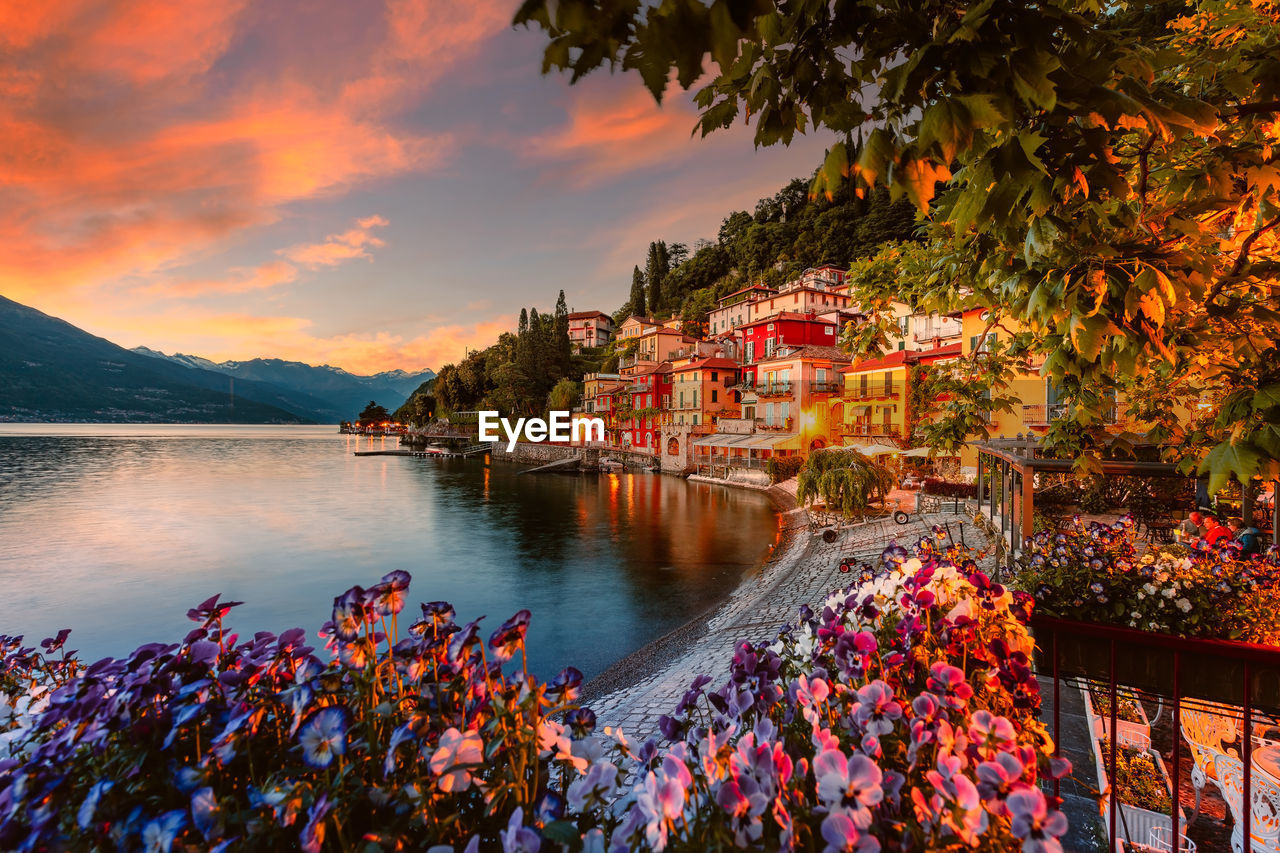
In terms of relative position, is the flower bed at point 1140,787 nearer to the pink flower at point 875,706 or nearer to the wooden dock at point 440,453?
the pink flower at point 875,706

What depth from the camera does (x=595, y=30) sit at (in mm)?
1234

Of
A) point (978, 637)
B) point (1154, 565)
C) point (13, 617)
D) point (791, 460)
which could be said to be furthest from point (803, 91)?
point (791, 460)

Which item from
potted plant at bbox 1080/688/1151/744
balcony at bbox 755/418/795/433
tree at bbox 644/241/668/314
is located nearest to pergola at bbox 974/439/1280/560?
potted plant at bbox 1080/688/1151/744

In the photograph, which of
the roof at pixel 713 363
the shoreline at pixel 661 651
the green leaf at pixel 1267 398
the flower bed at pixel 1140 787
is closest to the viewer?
the green leaf at pixel 1267 398

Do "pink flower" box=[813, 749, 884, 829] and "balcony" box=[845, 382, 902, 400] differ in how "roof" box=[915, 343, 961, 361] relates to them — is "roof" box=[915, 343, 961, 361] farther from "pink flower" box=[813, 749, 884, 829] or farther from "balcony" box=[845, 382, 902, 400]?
"pink flower" box=[813, 749, 884, 829]


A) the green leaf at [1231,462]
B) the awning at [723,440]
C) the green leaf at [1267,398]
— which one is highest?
the green leaf at [1267,398]

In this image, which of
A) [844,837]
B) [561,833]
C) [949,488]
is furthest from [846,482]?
[561,833]

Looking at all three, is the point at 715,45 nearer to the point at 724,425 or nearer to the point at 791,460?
the point at 791,460

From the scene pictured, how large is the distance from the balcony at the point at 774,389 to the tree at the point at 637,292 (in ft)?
139

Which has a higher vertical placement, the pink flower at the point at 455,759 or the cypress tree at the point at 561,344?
the cypress tree at the point at 561,344

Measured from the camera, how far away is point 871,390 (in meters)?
31.1

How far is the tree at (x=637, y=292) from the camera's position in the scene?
78312mm

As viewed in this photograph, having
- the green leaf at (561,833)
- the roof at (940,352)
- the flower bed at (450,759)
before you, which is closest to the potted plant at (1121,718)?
the flower bed at (450,759)

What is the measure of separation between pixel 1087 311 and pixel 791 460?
3425 centimetres
